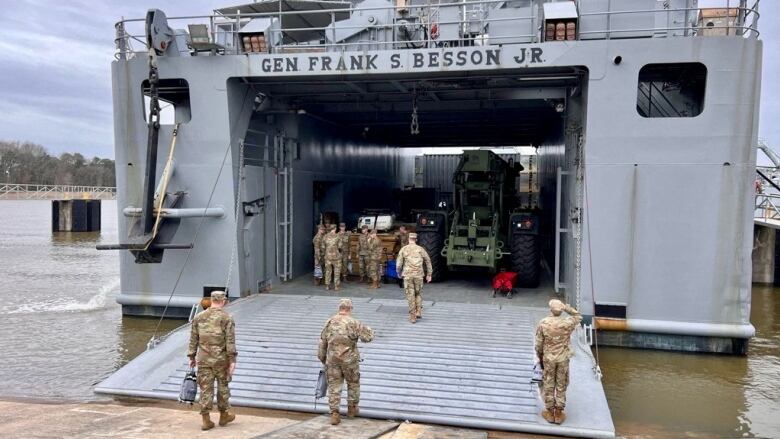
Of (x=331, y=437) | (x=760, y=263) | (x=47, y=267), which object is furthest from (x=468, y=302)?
(x=47, y=267)

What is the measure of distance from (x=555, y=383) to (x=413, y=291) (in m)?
3.10

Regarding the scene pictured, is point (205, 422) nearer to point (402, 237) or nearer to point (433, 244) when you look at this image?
point (433, 244)

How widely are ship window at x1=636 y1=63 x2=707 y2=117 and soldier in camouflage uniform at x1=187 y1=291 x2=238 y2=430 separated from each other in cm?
743

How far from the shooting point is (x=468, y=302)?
1009 cm

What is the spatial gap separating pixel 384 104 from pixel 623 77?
18.7ft

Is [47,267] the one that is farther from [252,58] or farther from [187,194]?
[252,58]

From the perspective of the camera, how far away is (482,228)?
11477 mm

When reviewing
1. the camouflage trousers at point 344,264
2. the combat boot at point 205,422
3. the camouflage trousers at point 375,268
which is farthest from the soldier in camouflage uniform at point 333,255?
the combat boot at point 205,422

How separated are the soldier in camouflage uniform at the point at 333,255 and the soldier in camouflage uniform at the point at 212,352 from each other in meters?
5.45

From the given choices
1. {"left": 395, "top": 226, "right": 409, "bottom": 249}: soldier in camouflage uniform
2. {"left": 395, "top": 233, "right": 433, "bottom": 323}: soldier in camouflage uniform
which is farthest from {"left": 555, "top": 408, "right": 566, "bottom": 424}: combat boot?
{"left": 395, "top": 226, "right": 409, "bottom": 249}: soldier in camouflage uniform

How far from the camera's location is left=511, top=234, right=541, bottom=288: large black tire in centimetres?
1101

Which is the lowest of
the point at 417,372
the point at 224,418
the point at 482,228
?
the point at 224,418

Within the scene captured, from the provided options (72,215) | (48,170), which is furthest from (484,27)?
(48,170)

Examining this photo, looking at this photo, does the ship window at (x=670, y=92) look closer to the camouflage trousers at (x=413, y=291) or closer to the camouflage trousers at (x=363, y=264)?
the camouflage trousers at (x=413, y=291)
